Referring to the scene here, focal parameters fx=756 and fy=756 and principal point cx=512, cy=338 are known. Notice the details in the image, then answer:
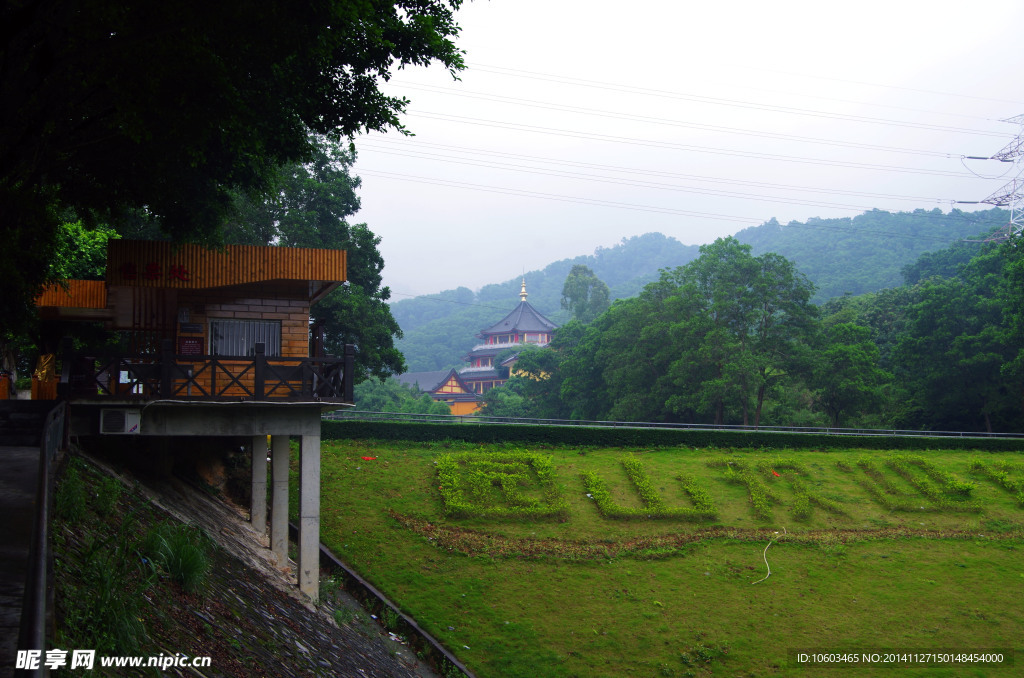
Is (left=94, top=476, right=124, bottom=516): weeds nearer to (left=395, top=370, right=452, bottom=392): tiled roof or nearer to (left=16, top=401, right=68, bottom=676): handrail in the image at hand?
(left=16, top=401, right=68, bottom=676): handrail

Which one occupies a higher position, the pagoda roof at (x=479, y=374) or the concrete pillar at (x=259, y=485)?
the pagoda roof at (x=479, y=374)

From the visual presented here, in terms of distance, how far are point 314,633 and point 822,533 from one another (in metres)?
15.8

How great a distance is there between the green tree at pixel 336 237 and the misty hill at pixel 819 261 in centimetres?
5345

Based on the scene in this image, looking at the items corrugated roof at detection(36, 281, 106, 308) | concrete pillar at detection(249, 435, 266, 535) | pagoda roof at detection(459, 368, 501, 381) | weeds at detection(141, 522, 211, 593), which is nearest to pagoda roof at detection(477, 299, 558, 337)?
pagoda roof at detection(459, 368, 501, 381)

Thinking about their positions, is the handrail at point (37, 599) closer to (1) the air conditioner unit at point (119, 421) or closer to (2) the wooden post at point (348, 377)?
(1) the air conditioner unit at point (119, 421)

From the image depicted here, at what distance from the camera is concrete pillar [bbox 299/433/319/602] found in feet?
45.0

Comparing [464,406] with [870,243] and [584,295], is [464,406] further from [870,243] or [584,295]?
[870,243]

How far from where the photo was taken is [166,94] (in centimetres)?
827

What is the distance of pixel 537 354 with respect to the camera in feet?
170

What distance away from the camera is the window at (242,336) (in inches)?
580

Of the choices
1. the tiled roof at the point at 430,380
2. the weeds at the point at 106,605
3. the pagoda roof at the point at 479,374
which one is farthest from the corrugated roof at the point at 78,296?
the pagoda roof at the point at 479,374

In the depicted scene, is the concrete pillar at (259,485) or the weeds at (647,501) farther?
the weeds at (647,501)

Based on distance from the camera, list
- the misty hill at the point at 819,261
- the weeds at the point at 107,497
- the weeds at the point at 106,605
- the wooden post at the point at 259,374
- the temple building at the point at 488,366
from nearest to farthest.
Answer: the weeds at the point at 106,605 → the weeds at the point at 107,497 → the wooden post at the point at 259,374 → the temple building at the point at 488,366 → the misty hill at the point at 819,261

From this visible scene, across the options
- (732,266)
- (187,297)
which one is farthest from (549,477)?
(732,266)
